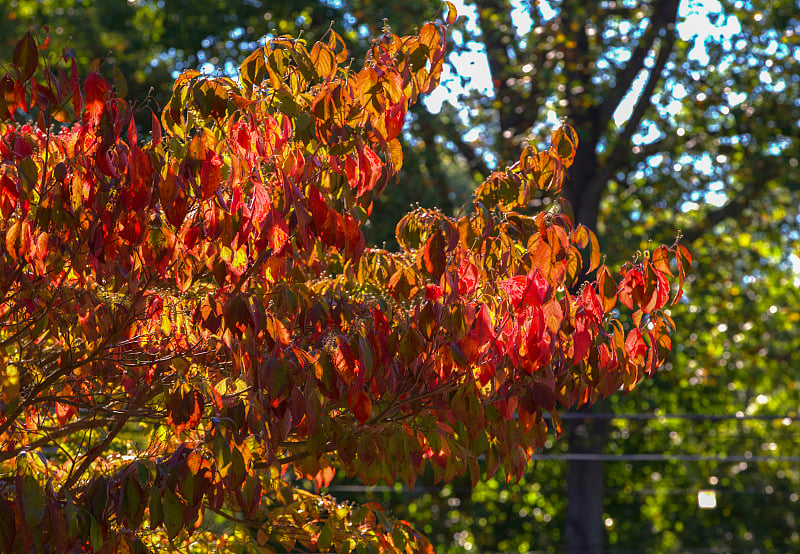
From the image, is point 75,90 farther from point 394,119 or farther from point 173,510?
point 173,510

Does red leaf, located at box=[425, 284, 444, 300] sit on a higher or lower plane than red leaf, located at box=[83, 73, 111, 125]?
lower

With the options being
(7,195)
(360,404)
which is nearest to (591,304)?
(360,404)

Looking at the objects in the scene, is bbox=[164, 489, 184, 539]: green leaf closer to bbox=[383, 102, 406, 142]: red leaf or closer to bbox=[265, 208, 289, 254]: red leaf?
bbox=[265, 208, 289, 254]: red leaf

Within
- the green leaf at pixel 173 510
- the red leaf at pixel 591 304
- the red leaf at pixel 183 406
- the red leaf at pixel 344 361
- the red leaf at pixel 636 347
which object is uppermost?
the red leaf at pixel 591 304

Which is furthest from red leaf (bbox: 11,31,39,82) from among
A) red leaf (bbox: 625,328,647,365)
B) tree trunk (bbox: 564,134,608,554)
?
tree trunk (bbox: 564,134,608,554)

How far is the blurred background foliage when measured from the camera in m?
10.6

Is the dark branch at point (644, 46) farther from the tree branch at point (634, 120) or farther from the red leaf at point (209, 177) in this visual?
the red leaf at point (209, 177)

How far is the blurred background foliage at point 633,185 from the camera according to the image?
416 inches

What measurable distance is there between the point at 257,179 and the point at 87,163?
0.51 metres

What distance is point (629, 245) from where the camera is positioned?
1085cm

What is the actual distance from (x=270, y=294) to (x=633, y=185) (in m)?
9.54

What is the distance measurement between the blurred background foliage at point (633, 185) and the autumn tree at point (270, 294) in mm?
6319

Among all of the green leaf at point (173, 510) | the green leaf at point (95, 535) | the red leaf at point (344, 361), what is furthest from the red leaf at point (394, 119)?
the green leaf at point (95, 535)

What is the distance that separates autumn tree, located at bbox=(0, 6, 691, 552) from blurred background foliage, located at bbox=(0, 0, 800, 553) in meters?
6.32
